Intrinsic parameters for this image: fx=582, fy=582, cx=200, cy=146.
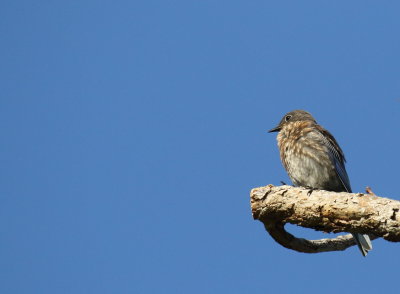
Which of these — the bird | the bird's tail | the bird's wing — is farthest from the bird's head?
the bird's tail

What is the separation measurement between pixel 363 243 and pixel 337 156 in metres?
1.79

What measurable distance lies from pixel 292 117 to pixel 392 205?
160 inches

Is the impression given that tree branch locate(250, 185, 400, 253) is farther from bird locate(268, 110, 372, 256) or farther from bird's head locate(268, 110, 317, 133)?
bird's head locate(268, 110, 317, 133)

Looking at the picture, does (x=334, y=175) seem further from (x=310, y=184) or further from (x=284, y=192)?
(x=284, y=192)

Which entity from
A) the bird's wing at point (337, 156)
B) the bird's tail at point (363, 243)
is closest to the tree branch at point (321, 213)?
the bird's tail at point (363, 243)

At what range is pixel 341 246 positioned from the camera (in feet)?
20.2

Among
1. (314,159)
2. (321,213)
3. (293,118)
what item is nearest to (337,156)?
(314,159)

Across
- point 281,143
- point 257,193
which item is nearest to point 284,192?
point 257,193

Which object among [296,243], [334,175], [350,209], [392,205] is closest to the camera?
[392,205]

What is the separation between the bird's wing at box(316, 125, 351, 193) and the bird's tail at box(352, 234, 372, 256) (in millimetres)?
1423

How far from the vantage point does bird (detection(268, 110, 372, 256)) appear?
7512 millimetres

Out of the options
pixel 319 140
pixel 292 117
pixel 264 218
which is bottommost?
pixel 264 218

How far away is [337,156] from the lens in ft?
25.0

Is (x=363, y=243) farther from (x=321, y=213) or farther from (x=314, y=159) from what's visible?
(x=314, y=159)
